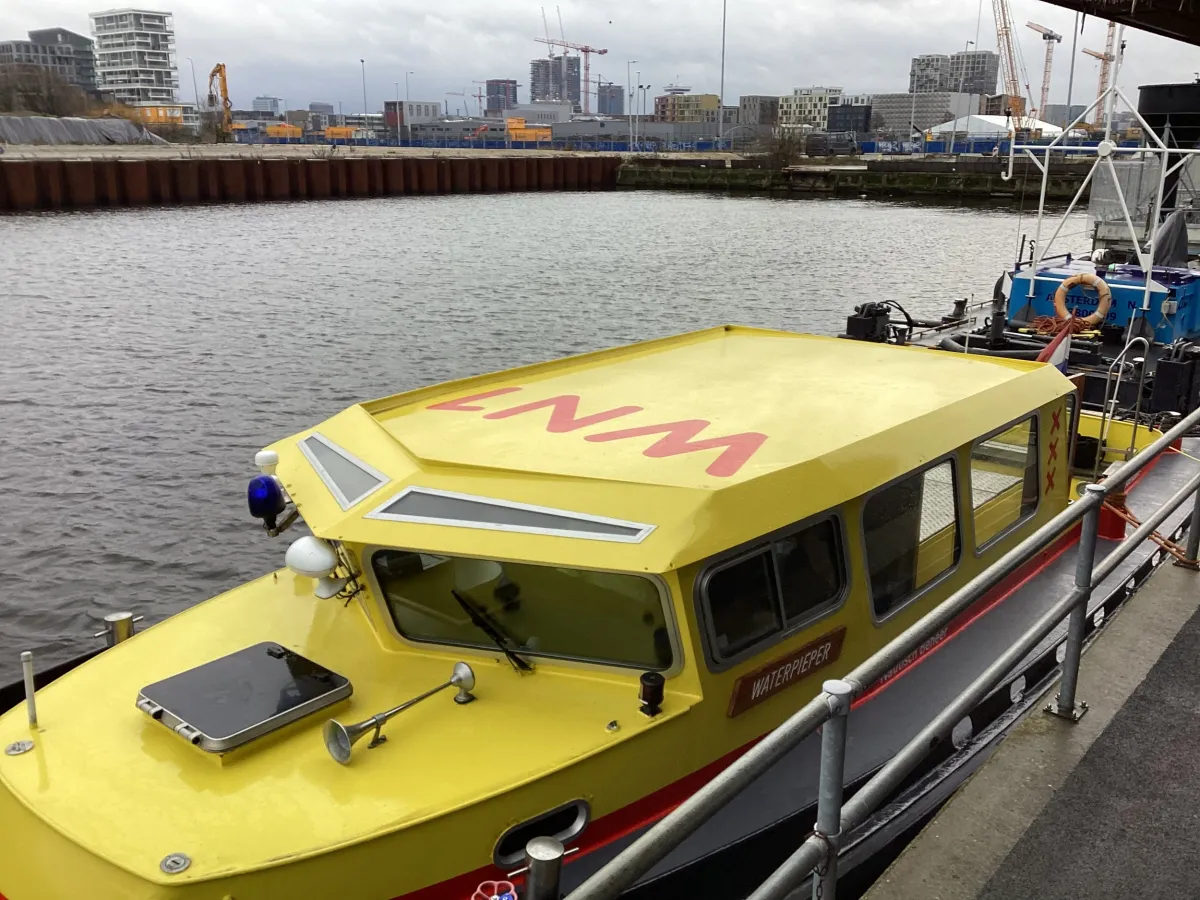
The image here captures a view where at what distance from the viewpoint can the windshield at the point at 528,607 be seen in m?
4.71

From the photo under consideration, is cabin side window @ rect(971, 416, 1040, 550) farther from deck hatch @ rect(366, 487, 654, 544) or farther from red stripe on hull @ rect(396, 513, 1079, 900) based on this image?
deck hatch @ rect(366, 487, 654, 544)

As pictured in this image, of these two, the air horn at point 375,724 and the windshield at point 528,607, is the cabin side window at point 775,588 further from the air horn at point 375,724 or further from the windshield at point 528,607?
the air horn at point 375,724

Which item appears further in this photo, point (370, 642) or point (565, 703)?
point (370, 642)

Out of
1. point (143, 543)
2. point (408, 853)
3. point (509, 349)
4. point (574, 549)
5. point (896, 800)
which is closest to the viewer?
point (408, 853)

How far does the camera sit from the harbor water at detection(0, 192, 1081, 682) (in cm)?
1379

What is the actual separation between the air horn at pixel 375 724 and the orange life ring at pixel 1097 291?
41.4ft

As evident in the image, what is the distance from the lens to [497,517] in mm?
4781

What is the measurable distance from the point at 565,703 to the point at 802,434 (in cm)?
212

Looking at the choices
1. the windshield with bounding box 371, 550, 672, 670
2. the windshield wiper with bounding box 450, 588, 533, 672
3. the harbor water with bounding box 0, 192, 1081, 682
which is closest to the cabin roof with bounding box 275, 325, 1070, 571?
the windshield with bounding box 371, 550, 672, 670

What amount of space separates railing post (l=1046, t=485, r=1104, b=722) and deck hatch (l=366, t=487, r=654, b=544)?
1.86 metres

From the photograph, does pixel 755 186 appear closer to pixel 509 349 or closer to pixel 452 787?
pixel 509 349

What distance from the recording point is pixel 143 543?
45.4 ft

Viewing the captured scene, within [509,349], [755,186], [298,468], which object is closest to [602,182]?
[755,186]

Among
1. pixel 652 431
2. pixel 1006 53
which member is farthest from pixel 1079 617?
pixel 1006 53
